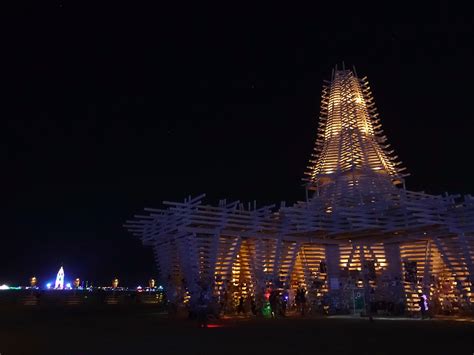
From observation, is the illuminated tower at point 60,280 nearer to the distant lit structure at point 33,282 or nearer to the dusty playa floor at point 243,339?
the distant lit structure at point 33,282

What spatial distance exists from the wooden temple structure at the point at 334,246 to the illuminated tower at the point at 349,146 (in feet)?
0.53

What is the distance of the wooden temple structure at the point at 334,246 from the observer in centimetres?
2380

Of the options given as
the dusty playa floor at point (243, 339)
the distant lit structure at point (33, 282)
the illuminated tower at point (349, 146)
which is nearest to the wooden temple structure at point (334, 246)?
the illuminated tower at point (349, 146)

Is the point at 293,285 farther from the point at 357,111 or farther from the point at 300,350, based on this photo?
the point at 300,350

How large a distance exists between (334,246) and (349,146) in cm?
832

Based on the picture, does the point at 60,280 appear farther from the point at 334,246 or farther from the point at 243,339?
the point at 243,339

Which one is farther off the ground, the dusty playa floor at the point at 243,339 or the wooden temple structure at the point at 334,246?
the wooden temple structure at the point at 334,246

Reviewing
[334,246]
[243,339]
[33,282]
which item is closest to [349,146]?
[334,246]

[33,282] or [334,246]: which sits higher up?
[33,282]

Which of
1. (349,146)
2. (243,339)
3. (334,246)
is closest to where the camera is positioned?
(243,339)

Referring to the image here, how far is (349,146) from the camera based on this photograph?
109 feet

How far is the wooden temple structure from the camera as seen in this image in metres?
23.8

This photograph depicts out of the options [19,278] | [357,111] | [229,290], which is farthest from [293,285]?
[19,278]

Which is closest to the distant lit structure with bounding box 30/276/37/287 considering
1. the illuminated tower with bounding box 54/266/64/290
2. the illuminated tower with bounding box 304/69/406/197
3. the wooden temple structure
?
the illuminated tower with bounding box 54/266/64/290
